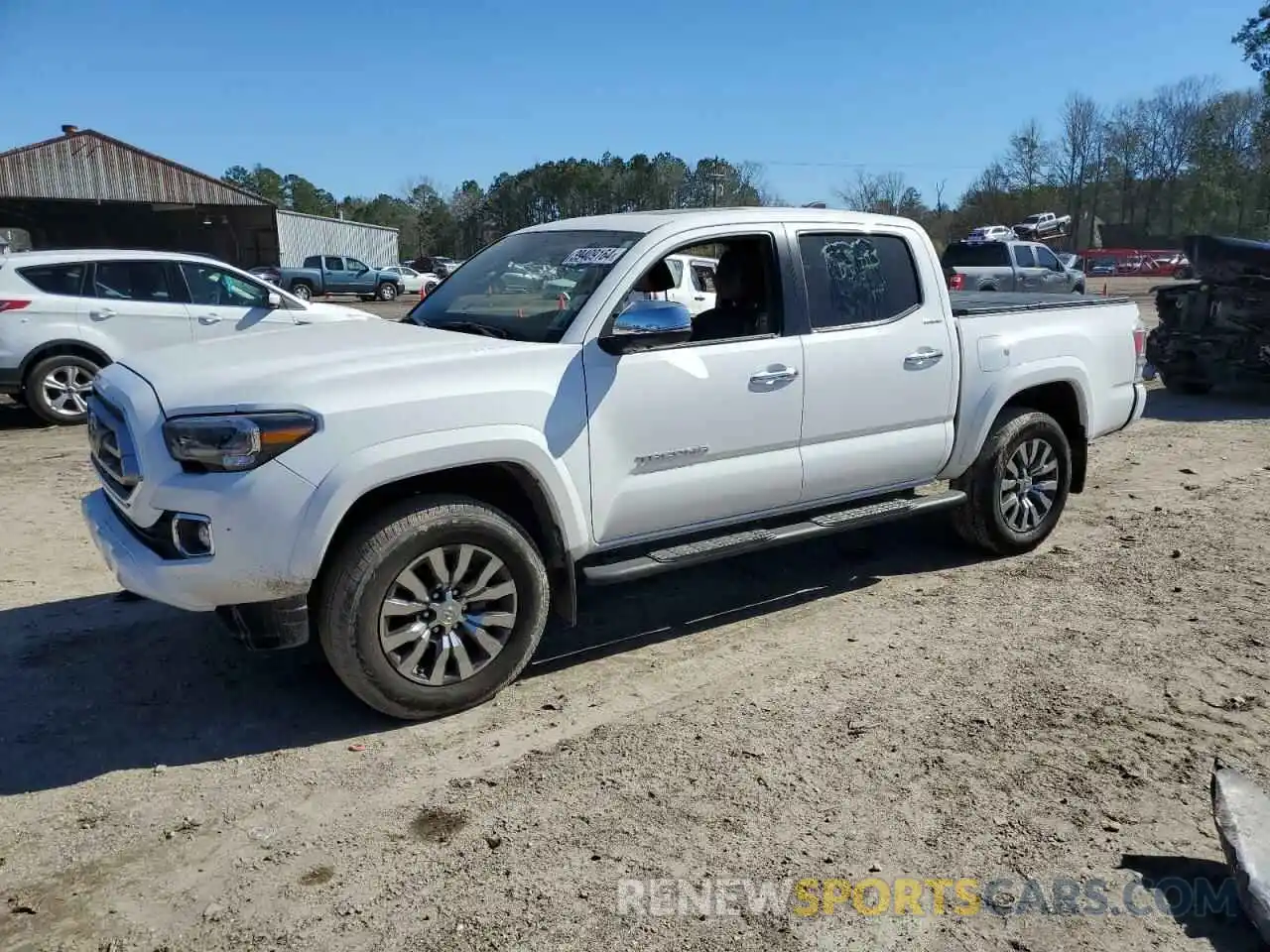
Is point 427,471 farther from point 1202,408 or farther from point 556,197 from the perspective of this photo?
point 556,197


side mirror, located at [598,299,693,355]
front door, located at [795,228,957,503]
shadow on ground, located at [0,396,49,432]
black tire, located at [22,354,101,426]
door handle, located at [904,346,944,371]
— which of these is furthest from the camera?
shadow on ground, located at [0,396,49,432]

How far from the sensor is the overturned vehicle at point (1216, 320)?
11.2 meters

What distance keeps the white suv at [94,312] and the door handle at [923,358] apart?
22.2 feet

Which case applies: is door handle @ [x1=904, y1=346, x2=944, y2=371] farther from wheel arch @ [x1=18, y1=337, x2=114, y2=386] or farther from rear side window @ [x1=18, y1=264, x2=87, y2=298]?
rear side window @ [x1=18, y1=264, x2=87, y2=298]

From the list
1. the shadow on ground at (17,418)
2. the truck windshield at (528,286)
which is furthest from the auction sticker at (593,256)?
the shadow on ground at (17,418)

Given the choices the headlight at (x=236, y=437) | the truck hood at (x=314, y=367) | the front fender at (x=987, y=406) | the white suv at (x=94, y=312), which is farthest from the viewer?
the white suv at (x=94, y=312)

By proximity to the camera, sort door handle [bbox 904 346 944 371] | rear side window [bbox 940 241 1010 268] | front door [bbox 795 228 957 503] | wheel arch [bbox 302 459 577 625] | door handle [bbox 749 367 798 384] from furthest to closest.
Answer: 1. rear side window [bbox 940 241 1010 268]
2. door handle [bbox 904 346 944 371]
3. front door [bbox 795 228 957 503]
4. door handle [bbox 749 367 798 384]
5. wheel arch [bbox 302 459 577 625]

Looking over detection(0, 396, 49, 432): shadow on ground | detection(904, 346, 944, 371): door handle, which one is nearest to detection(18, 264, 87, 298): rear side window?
detection(0, 396, 49, 432): shadow on ground

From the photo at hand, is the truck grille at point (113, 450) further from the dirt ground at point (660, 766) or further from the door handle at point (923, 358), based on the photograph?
the door handle at point (923, 358)

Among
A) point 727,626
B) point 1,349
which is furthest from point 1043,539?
point 1,349

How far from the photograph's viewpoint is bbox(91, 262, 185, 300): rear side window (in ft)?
33.2

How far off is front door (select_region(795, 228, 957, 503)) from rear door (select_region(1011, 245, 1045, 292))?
18640mm

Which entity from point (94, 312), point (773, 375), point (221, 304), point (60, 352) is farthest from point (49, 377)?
point (773, 375)

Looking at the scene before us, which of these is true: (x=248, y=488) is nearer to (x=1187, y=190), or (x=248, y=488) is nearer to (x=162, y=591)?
(x=162, y=591)
